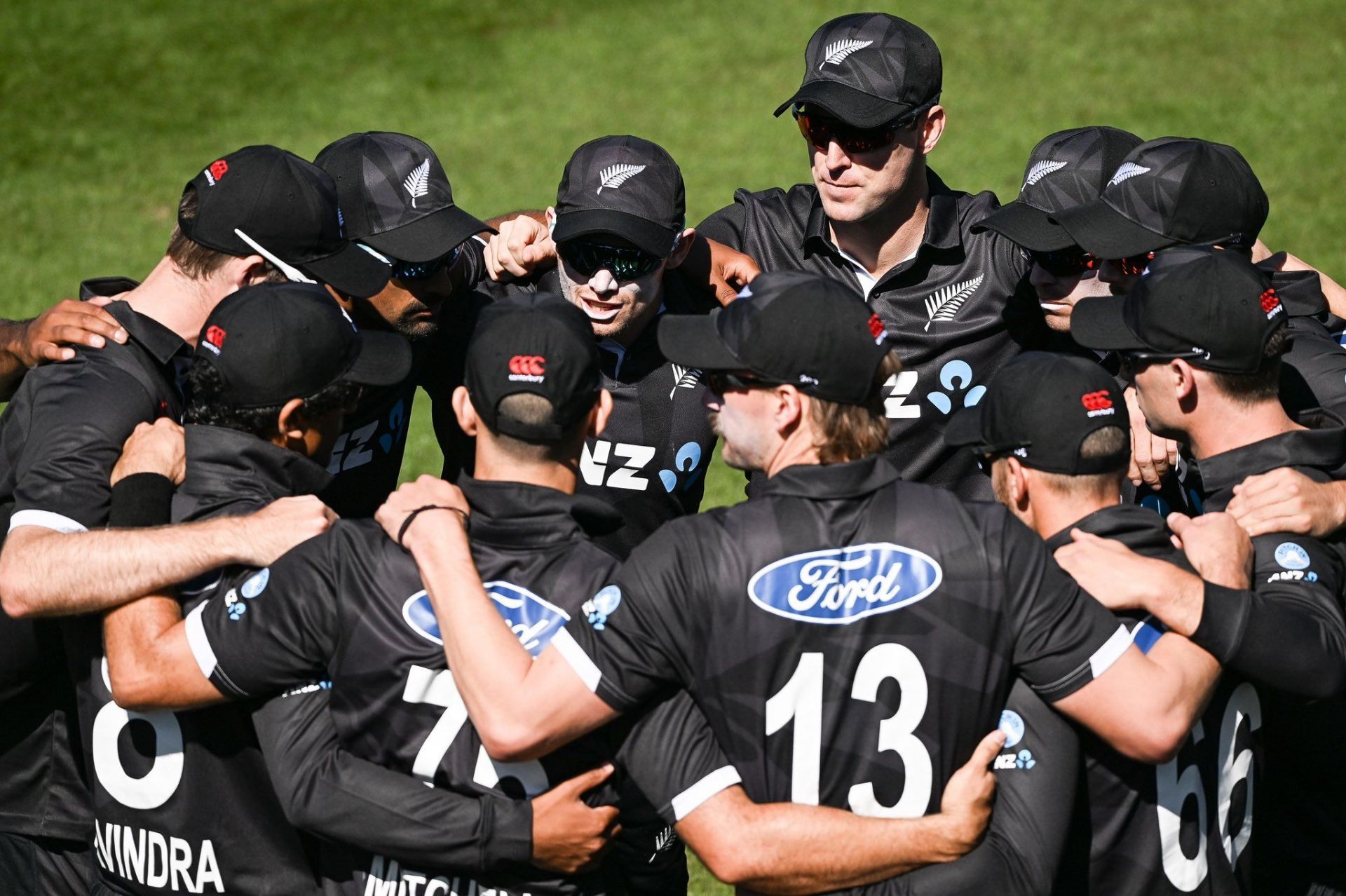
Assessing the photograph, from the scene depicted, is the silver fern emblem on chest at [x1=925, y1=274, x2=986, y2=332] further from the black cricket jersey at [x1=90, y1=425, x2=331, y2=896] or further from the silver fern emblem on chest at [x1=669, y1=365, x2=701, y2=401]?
the black cricket jersey at [x1=90, y1=425, x2=331, y2=896]

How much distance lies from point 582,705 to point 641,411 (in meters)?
2.05

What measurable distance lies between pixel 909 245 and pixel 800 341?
2131 millimetres

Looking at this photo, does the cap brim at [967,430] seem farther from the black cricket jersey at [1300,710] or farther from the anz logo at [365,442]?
the anz logo at [365,442]

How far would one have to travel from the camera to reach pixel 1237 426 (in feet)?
14.5

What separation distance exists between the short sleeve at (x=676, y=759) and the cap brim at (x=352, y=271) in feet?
6.55

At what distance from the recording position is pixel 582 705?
3590 mm

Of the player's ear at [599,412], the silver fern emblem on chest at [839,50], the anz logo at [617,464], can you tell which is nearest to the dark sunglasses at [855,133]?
the silver fern emblem on chest at [839,50]

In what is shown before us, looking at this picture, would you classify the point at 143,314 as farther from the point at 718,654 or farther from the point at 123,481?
the point at 718,654

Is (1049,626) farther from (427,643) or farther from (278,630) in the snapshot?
(278,630)

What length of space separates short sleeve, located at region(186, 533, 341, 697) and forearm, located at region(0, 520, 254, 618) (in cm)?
17

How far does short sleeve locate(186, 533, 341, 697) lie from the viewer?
3.77 metres

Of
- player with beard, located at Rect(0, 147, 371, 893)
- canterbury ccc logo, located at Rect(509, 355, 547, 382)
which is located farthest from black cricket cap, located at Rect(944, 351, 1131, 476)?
player with beard, located at Rect(0, 147, 371, 893)

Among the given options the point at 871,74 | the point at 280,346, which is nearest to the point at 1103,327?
the point at 871,74

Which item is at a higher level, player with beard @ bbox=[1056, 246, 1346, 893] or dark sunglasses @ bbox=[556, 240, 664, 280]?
dark sunglasses @ bbox=[556, 240, 664, 280]
